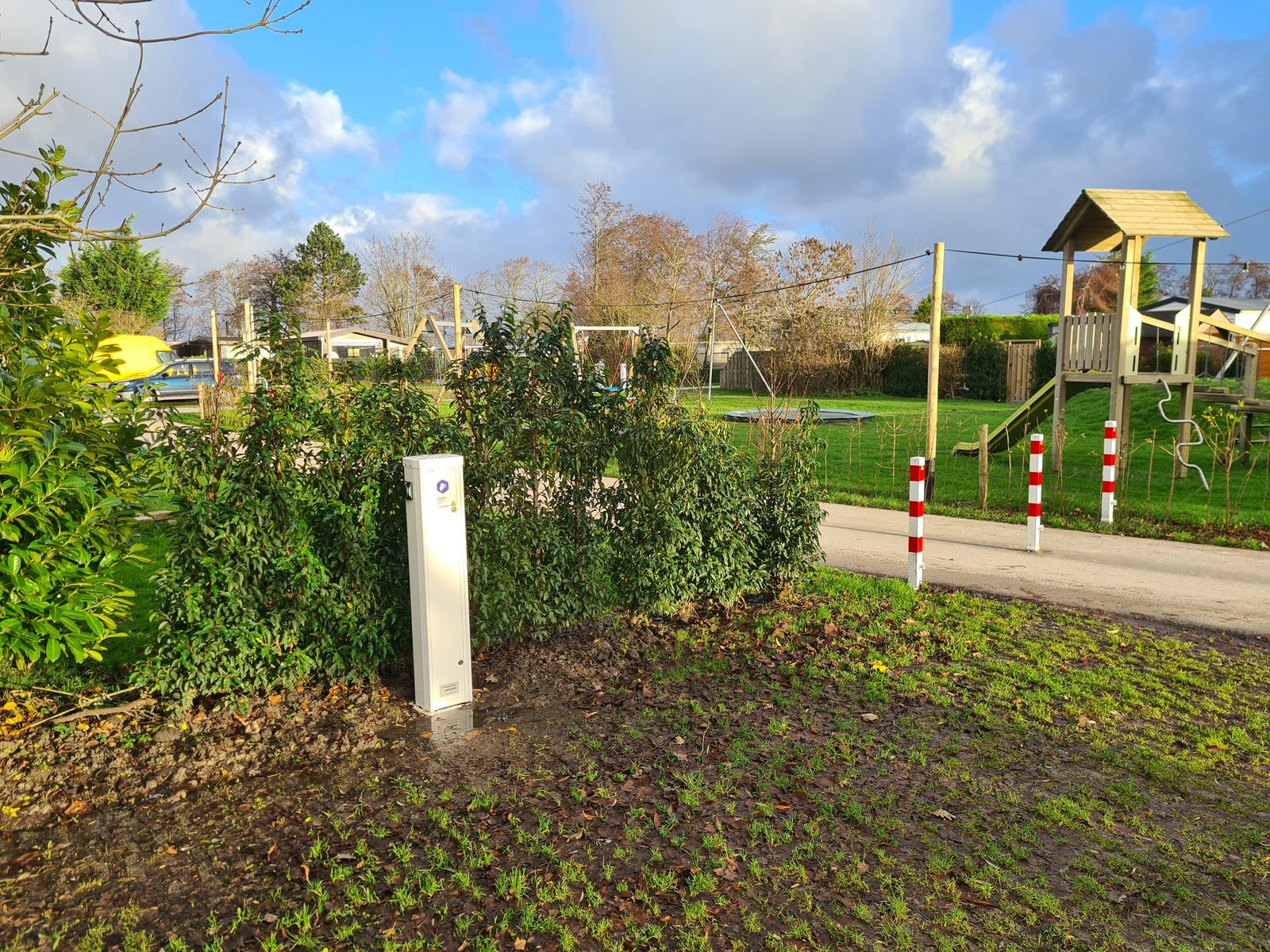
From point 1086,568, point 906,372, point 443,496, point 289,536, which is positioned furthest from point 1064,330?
point 906,372

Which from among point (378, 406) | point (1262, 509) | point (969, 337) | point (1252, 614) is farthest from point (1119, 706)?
point (969, 337)

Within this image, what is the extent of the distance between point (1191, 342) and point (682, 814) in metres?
13.8

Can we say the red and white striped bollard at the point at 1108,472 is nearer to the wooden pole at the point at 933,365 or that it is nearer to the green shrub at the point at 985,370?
the wooden pole at the point at 933,365

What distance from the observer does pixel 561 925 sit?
2.92m

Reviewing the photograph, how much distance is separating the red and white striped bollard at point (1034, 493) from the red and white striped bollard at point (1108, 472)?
1502 millimetres

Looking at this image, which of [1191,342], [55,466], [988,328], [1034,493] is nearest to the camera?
[55,466]

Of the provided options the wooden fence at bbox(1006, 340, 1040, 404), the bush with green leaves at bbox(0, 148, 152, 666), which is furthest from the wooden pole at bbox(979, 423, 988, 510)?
the wooden fence at bbox(1006, 340, 1040, 404)

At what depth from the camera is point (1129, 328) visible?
13664 millimetres

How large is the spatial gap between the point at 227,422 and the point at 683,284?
37.0m

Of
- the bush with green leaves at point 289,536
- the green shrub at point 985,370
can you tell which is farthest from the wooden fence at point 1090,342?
the green shrub at point 985,370

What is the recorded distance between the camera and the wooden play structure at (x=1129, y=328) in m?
13.6

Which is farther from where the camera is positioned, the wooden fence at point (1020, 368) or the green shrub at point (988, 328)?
the green shrub at point (988, 328)

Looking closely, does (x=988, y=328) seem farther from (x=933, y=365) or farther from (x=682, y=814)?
(x=682, y=814)

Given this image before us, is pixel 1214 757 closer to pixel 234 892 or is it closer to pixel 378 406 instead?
pixel 234 892
